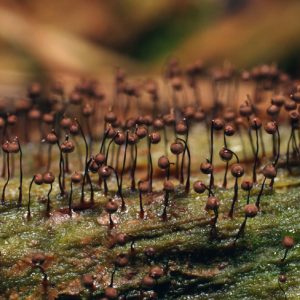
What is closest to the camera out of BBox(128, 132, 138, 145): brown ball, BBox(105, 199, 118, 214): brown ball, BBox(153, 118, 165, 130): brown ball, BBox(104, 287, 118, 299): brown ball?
BBox(104, 287, 118, 299): brown ball

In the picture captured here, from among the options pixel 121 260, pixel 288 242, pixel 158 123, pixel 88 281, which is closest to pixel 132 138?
pixel 158 123

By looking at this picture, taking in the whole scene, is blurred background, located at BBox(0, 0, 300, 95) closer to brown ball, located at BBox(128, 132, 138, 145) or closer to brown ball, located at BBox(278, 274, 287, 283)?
brown ball, located at BBox(128, 132, 138, 145)

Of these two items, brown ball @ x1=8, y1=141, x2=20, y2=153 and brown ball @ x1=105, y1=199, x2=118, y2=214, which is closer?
brown ball @ x1=105, y1=199, x2=118, y2=214

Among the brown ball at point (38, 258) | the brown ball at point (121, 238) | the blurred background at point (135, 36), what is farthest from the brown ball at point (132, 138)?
the blurred background at point (135, 36)

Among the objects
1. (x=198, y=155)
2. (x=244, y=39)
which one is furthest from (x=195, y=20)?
(x=198, y=155)

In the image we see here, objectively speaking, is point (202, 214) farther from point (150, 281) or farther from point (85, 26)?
point (85, 26)

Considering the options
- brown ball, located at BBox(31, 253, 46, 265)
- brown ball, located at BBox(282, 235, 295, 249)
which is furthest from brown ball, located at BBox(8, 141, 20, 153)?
brown ball, located at BBox(282, 235, 295, 249)

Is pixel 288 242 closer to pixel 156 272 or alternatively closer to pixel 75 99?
pixel 156 272

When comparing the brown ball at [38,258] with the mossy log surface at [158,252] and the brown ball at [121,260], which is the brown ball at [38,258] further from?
the brown ball at [121,260]
